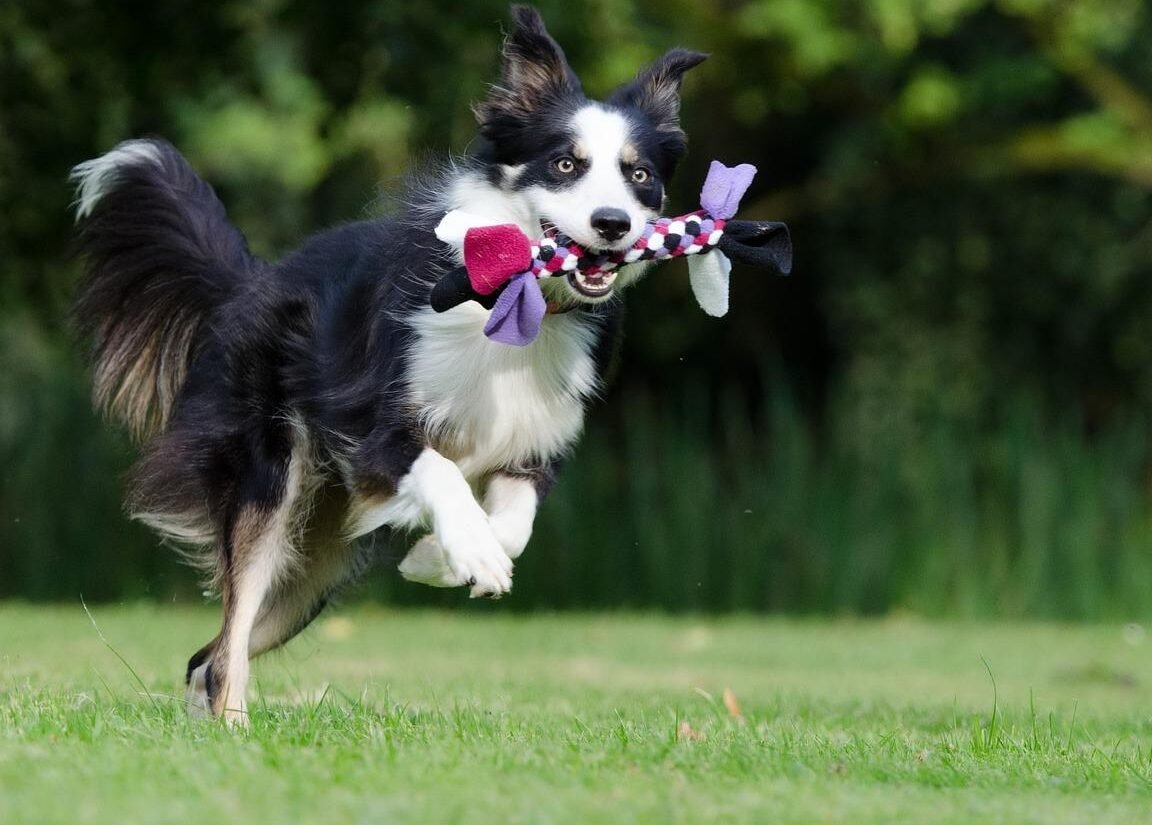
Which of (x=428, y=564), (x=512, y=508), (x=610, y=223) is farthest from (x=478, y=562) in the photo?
Result: (x=610, y=223)

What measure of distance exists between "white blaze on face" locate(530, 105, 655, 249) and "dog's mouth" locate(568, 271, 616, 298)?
11 cm

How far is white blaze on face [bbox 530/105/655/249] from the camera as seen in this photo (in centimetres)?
533

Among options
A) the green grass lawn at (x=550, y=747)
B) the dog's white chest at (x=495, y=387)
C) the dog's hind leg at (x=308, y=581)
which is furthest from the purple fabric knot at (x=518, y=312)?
the dog's hind leg at (x=308, y=581)

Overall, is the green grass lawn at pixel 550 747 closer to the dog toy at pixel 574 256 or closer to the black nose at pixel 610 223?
the dog toy at pixel 574 256

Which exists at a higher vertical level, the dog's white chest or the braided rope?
the braided rope

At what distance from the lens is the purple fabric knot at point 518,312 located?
17.3 feet

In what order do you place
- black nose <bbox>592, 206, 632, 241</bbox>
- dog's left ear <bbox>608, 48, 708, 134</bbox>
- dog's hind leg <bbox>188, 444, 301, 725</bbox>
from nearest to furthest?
black nose <bbox>592, 206, 632, 241</bbox> → dog's hind leg <bbox>188, 444, 301, 725</bbox> → dog's left ear <bbox>608, 48, 708, 134</bbox>

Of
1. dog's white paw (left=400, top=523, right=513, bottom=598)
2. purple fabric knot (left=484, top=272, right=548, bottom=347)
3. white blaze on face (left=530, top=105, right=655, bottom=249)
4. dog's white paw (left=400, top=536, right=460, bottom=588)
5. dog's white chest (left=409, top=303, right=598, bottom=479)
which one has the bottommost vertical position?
dog's white paw (left=400, top=536, right=460, bottom=588)

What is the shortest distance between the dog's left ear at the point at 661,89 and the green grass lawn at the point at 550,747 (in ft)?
6.60

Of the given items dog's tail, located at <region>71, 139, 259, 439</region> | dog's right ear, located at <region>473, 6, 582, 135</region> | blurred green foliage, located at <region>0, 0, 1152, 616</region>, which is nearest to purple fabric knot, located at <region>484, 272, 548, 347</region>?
dog's right ear, located at <region>473, 6, 582, 135</region>

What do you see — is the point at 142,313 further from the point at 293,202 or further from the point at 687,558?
the point at 293,202

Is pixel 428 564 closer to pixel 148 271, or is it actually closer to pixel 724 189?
pixel 724 189

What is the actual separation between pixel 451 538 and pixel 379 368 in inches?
35.6

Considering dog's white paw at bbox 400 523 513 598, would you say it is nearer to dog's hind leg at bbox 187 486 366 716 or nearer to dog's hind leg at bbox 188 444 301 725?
dog's hind leg at bbox 188 444 301 725
